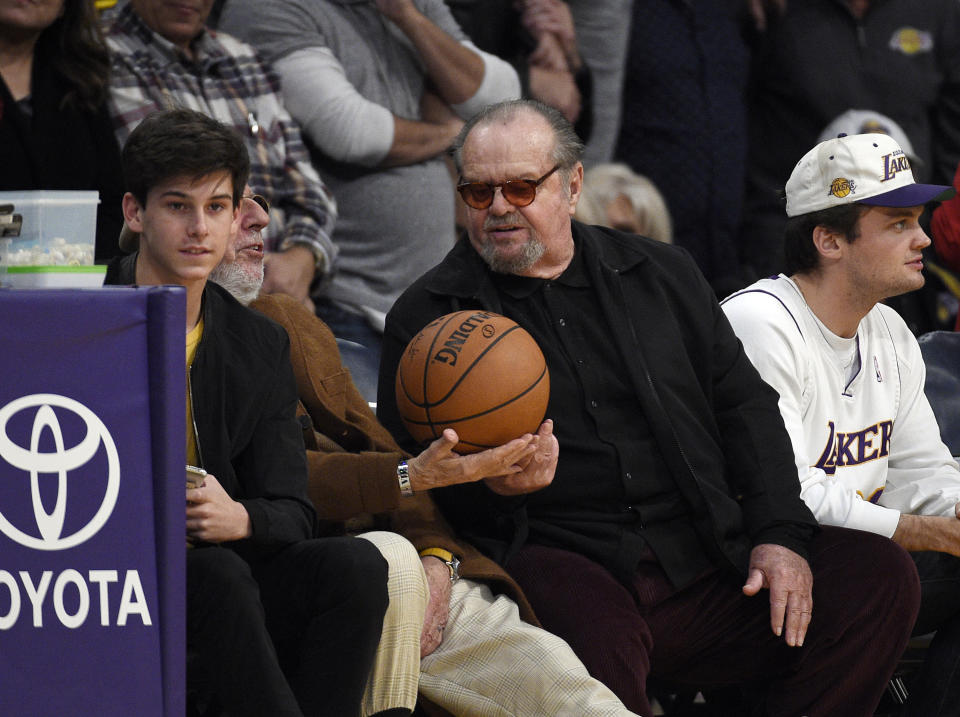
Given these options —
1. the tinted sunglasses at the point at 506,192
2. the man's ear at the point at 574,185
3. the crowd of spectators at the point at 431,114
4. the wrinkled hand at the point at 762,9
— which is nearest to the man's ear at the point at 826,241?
the crowd of spectators at the point at 431,114

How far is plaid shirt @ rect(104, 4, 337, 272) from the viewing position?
4.29 metres

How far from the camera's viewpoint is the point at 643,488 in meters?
3.32

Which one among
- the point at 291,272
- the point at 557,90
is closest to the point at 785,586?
the point at 291,272

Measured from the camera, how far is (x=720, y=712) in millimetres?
3717

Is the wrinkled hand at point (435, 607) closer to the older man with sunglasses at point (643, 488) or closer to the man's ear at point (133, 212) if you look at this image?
the older man with sunglasses at point (643, 488)

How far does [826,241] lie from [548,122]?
88 centimetres

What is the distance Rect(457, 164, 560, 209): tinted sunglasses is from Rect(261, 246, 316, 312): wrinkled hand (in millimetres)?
1051

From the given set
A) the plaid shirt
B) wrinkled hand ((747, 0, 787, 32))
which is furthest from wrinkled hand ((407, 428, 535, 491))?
wrinkled hand ((747, 0, 787, 32))

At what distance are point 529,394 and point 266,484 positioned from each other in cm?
62

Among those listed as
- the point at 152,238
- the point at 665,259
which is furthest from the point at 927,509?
the point at 152,238

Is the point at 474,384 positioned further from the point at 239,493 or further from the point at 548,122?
the point at 548,122

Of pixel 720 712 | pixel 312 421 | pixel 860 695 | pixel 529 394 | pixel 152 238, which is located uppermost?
pixel 152 238

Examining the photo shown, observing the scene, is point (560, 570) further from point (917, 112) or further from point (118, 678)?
point (917, 112)

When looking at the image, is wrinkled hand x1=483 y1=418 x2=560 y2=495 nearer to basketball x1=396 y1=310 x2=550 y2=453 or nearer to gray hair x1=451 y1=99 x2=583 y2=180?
basketball x1=396 y1=310 x2=550 y2=453
